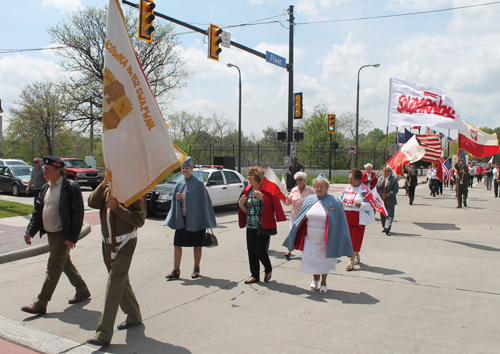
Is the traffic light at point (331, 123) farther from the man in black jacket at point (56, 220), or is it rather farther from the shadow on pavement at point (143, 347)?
the shadow on pavement at point (143, 347)

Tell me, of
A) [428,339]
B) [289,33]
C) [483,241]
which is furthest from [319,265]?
[289,33]

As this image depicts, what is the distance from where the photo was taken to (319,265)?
18.0 ft

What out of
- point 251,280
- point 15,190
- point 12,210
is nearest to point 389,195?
point 251,280

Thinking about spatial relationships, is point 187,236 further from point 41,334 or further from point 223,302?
point 41,334

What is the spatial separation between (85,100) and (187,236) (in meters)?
30.1

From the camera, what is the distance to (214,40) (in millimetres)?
13695

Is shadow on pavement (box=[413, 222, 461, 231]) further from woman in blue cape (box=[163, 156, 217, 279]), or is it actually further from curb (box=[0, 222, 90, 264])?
curb (box=[0, 222, 90, 264])

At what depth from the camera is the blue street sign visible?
16375 millimetres

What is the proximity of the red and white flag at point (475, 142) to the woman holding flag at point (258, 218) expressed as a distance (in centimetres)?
1067

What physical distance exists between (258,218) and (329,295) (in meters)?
1.45

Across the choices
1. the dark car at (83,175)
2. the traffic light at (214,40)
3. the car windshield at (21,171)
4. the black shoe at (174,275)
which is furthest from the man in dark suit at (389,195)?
the car windshield at (21,171)

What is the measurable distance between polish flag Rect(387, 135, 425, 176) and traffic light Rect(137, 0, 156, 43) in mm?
8100

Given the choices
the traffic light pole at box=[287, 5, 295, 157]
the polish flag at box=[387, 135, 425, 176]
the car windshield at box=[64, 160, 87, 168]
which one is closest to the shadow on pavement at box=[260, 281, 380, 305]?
the polish flag at box=[387, 135, 425, 176]

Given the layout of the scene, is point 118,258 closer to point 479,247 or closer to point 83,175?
point 479,247
